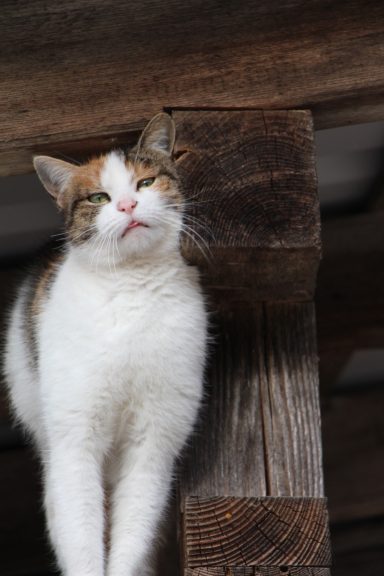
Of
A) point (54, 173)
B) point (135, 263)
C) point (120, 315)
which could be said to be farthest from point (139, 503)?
point (54, 173)

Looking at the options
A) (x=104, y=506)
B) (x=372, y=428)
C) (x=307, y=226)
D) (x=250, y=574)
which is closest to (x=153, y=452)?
(x=104, y=506)

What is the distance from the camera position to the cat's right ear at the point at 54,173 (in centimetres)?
255

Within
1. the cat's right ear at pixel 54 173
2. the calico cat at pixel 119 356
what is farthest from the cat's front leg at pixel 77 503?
the cat's right ear at pixel 54 173

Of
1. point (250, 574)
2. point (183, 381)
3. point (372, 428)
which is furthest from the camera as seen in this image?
point (372, 428)

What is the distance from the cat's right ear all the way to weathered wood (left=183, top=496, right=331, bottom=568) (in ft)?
2.96

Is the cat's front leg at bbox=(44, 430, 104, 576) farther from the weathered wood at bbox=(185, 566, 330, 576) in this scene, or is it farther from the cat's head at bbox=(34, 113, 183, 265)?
the cat's head at bbox=(34, 113, 183, 265)

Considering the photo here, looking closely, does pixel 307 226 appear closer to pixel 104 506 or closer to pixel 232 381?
pixel 232 381

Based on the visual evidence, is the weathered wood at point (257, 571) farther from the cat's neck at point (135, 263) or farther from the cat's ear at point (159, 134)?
the cat's ear at point (159, 134)

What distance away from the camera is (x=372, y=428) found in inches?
179

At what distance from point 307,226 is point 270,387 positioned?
47 cm

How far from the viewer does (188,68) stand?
252 cm

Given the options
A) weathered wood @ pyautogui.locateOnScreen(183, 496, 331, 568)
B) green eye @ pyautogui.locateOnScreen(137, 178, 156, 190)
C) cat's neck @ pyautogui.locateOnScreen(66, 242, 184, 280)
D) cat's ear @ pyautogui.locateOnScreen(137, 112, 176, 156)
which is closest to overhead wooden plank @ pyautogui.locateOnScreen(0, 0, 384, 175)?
cat's ear @ pyautogui.locateOnScreen(137, 112, 176, 156)

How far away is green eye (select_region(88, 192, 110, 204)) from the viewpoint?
2633 millimetres

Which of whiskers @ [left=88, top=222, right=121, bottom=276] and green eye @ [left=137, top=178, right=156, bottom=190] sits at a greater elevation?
green eye @ [left=137, top=178, right=156, bottom=190]
